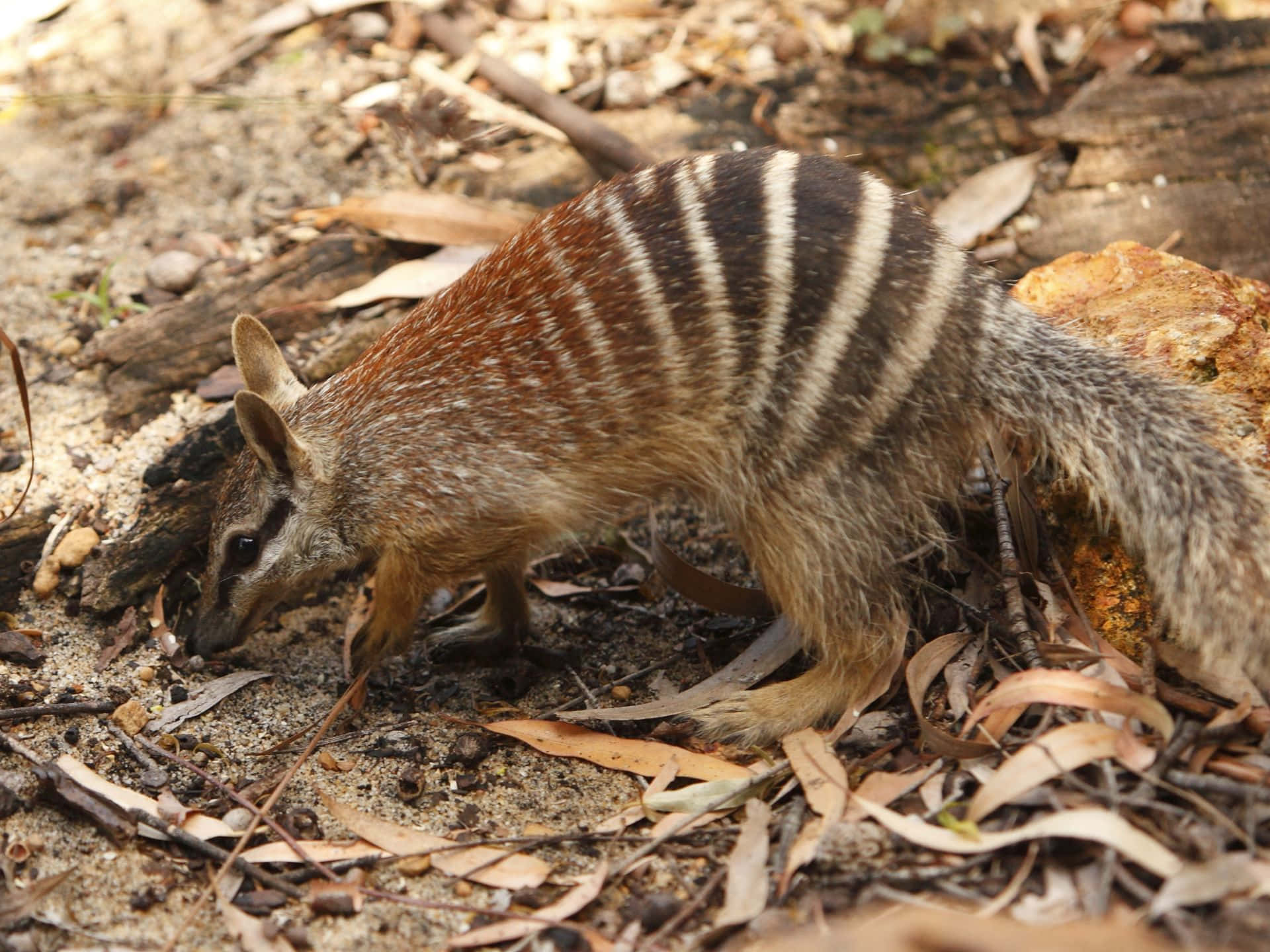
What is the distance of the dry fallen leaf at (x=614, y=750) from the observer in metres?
3.88

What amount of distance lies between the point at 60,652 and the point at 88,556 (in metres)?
0.43

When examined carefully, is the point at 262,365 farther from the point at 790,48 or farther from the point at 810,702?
the point at 790,48

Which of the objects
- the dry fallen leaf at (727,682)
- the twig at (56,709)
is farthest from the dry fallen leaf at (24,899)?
the dry fallen leaf at (727,682)

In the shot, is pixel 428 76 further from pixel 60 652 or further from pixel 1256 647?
pixel 1256 647

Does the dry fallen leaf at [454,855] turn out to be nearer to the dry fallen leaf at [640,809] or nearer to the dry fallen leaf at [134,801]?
the dry fallen leaf at [640,809]

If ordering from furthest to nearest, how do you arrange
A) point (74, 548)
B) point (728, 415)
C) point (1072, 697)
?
point (74, 548)
point (728, 415)
point (1072, 697)

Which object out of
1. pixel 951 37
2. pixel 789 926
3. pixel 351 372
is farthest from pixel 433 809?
pixel 951 37

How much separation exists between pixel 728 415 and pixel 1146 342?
155cm

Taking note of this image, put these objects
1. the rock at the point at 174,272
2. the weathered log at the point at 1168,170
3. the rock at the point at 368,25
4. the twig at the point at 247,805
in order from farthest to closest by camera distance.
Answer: the rock at the point at 368,25 → the rock at the point at 174,272 → the weathered log at the point at 1168,170 → the twig at the point at 247,805

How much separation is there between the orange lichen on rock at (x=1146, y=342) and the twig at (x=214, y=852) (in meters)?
2.74

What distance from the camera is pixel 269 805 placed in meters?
3.74

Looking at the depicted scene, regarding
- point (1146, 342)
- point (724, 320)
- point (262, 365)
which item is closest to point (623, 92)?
point (262, 365)

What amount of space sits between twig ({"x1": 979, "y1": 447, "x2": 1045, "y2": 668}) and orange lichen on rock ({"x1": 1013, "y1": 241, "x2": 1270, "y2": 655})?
18cm

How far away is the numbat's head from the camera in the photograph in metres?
4.25
